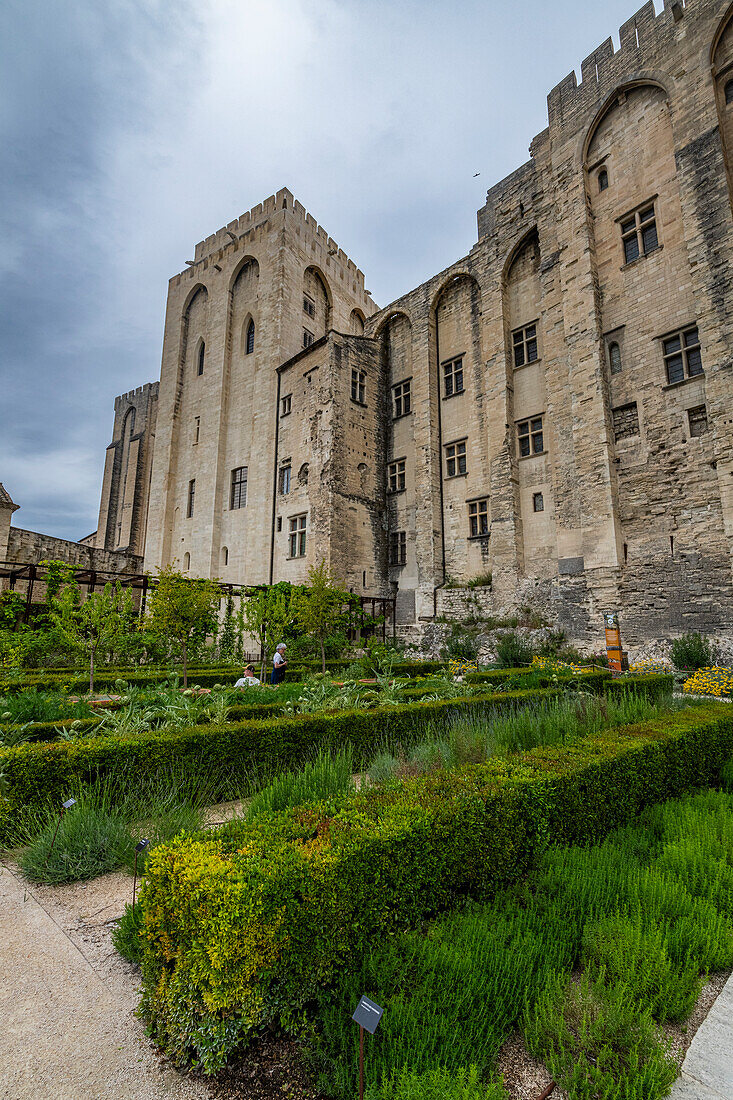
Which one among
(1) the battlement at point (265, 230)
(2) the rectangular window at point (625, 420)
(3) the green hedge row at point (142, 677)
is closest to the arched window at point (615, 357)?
(2) the rectangular window at point (625, 420)

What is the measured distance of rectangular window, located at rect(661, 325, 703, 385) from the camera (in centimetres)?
1438

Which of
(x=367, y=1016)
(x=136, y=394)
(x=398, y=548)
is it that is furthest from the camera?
(x=136, y=394)

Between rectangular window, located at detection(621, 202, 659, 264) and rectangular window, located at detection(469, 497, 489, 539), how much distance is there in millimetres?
9340

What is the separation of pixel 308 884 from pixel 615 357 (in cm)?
1811

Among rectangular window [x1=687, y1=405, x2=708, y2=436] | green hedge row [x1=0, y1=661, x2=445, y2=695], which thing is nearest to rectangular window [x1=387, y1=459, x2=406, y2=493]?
green hedge row [x1=0, y1=661, x2=445, y2=695]

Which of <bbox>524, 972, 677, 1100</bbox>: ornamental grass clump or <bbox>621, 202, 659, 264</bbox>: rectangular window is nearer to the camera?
<bbox>524, 972, 677, 1100</bbox>: ornamental grass clump

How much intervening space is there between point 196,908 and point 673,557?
15090 mm

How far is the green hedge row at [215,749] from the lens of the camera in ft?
13.7

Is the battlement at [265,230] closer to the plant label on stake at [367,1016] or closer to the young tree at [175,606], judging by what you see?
the young tree at [175,606]

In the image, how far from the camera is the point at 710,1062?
197 centimetres

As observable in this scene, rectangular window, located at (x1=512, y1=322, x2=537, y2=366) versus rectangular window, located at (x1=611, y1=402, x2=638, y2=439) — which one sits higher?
rectangular window, located at (x1=512, y1=322, x2=537, y2=366)

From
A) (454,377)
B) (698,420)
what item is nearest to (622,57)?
(454,377)

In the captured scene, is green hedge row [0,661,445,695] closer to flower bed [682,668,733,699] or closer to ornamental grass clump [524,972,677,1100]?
flower bed [682,668,733,699]

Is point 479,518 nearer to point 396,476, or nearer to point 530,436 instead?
point 530,436
